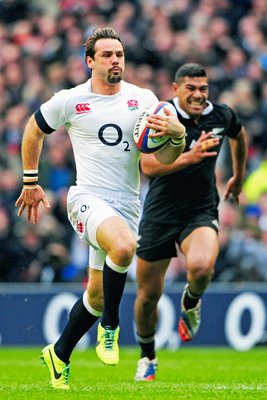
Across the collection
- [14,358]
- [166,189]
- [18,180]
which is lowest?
[14,358]

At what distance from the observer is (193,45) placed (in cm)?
1944

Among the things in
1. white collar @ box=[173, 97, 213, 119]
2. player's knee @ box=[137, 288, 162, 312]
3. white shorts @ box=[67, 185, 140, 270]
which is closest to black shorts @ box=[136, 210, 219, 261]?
player's knee @ box=[137, 288, 162, 312]

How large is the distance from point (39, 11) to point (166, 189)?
10280 mm

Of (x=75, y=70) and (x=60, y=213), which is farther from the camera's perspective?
(x=75, y=70)

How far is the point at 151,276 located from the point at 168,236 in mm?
406

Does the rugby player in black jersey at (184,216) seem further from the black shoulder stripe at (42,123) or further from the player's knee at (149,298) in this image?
the black shoulder stripe at (42,123)

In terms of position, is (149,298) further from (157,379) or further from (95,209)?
(95,209)

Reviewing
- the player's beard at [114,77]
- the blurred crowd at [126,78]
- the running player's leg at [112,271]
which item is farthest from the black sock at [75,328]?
the blurred crowd at [126,78]

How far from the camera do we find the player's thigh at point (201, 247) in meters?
10.6

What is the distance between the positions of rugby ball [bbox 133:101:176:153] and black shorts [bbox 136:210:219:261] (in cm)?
198

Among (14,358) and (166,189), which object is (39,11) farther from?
(166,189)

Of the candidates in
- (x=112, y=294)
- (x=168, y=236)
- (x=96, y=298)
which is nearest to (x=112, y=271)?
(x=112, y=294)

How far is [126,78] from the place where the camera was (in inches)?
734

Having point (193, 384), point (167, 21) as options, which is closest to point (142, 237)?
point (193, 384)
